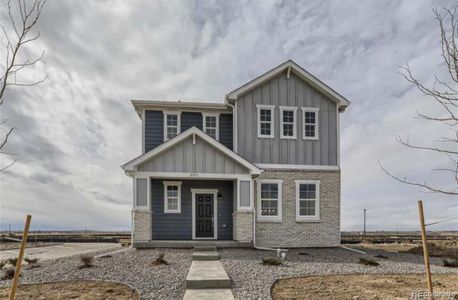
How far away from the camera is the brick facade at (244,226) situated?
1418 cm

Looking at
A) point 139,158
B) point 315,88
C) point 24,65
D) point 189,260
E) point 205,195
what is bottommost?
point 189,260

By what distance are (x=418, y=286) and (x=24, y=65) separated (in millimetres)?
8930

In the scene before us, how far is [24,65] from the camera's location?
16.1 ft

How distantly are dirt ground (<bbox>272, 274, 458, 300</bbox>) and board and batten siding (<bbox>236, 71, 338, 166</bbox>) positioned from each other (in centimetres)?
797

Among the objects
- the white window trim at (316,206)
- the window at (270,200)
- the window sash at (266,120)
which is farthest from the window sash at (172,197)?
the white window trim at (316,206)

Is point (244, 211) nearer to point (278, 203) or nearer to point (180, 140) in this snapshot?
point (278, 203)

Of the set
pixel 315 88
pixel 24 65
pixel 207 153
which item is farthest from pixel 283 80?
pixel 24 65

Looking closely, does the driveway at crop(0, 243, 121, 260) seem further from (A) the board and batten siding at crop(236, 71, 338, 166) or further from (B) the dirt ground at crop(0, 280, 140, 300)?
(A) the board and batten siding at crop(236, 71, 338, 166)

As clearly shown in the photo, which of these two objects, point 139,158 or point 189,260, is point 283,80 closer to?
point 139,158

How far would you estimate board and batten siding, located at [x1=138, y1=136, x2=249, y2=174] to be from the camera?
14.1 m

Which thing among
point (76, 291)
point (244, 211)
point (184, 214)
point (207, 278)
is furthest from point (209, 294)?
point (184, 214)

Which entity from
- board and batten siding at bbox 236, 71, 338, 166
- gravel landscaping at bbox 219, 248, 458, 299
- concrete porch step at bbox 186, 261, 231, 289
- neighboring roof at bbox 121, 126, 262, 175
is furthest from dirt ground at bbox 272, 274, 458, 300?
board and batten siding at bbox 236, 71, 338, 166

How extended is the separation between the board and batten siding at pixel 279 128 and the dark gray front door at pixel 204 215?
9.17 ft

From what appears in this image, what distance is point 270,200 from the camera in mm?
15766
